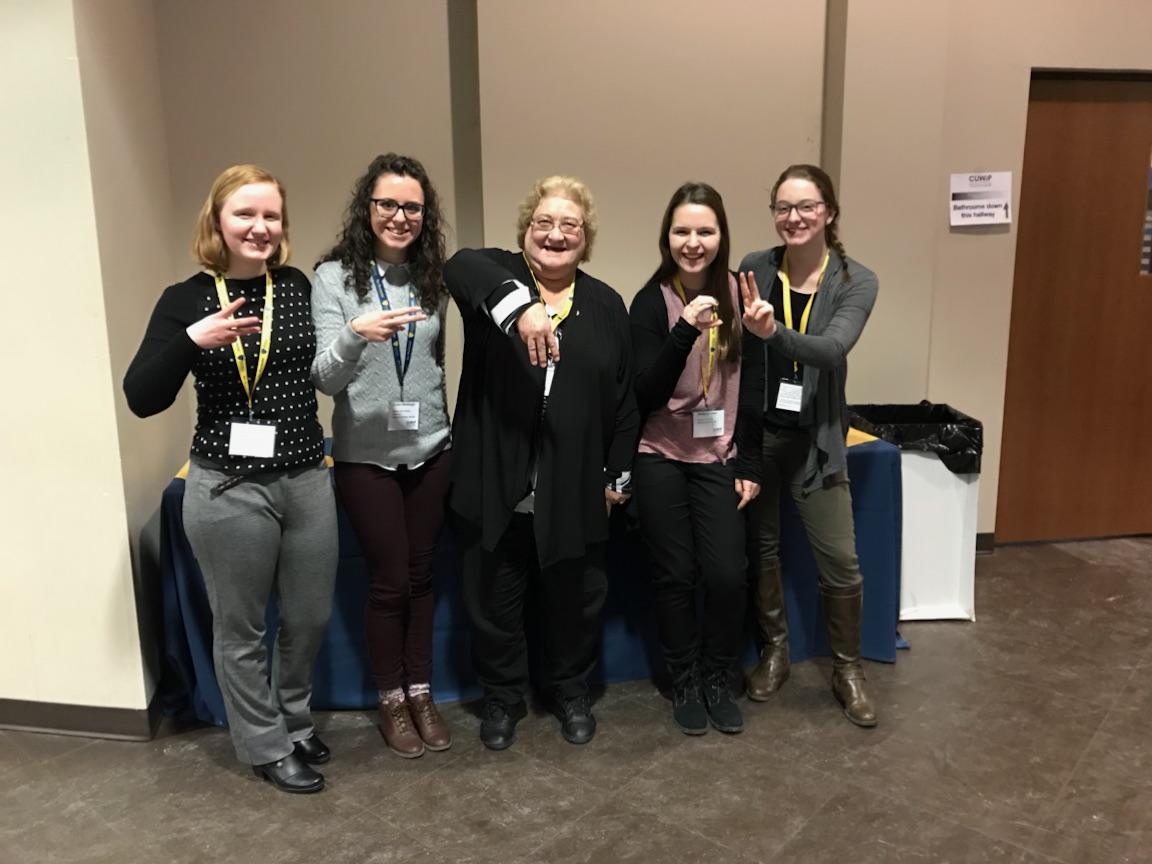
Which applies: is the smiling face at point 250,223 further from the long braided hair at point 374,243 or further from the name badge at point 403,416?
the name badge at point 403,416

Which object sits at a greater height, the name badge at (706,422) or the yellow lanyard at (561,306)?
the yellow lanyard at (561,306)

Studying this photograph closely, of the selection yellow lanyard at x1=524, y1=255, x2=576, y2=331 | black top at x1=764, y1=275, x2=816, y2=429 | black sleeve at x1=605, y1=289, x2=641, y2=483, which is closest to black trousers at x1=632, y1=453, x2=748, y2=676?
black sleeve at x1=605, y1=289, x2=641, y2=483

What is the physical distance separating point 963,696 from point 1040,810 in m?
0.60

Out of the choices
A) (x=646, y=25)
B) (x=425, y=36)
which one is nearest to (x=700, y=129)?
(x=646, y=25)

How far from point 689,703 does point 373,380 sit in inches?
52.1

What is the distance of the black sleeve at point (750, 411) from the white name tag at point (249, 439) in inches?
49.1

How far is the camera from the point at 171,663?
107 inches

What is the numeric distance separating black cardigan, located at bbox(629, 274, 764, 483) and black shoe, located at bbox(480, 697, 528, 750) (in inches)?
36.9

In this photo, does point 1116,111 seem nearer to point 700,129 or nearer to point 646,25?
point 700,129

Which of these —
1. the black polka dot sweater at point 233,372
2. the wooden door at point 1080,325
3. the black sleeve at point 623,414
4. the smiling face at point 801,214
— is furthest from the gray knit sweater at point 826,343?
the wooden door at point 1080,325

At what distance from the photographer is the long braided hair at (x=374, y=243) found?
2.26 meters

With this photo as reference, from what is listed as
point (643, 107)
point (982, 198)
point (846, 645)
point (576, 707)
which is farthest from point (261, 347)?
point (982, 198)

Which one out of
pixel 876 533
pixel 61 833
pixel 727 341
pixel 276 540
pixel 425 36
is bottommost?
pixel 61 833

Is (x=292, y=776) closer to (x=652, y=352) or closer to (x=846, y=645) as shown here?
(x=652, y=352)
